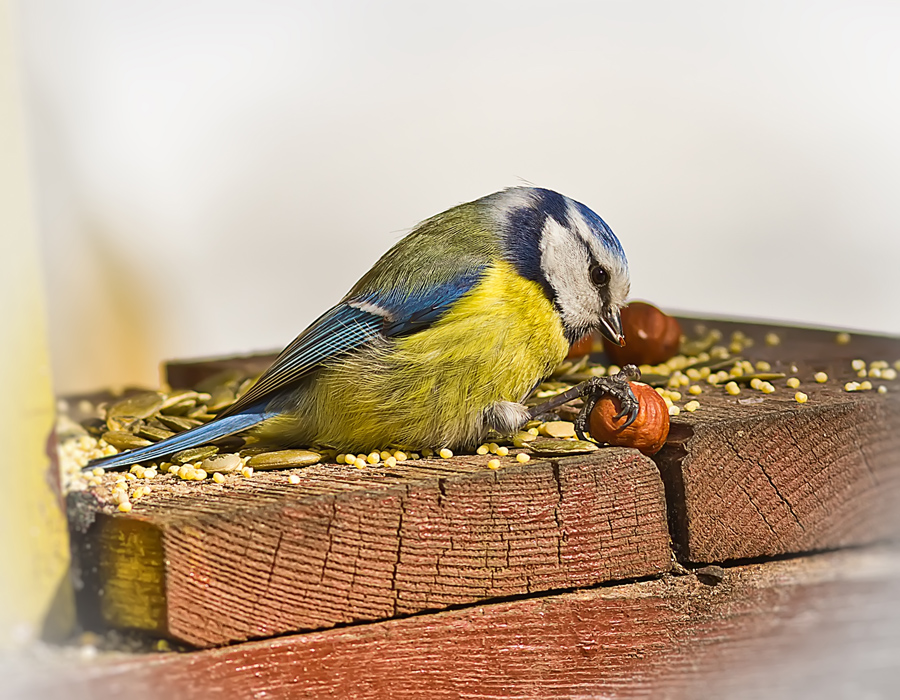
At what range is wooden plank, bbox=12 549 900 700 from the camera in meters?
0.95

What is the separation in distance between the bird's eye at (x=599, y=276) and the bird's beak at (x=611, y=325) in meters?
0.03

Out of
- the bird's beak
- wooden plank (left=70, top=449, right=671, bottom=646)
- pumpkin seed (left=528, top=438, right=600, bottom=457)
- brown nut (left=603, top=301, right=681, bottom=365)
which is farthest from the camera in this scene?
brown nut (left=603, top=301, right=681, bottom=365)

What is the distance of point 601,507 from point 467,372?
193 mm

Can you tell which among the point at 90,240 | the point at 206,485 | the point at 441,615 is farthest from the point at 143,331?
the point at 441,615

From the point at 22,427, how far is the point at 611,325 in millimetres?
615

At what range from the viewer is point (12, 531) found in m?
1.00

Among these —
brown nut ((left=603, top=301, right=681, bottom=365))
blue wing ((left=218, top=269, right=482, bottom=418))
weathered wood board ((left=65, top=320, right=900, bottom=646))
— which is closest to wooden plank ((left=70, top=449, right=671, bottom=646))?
weathered wood board ((left=65, top=320, right=900, bottom=646))

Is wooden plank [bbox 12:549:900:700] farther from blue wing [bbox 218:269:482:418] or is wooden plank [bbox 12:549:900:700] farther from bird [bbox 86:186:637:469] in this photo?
blue wing [bbox 218:269:482:418]

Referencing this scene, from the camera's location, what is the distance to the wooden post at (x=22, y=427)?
996 millimetres

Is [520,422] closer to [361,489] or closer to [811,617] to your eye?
[361,489]

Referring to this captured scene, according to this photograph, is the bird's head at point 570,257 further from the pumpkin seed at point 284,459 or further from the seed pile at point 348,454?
the pumpkin seed at point 284,459

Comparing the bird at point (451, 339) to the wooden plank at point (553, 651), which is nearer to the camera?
the wooden plank at point (553, 651)

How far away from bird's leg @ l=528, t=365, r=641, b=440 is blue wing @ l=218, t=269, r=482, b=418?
16 cm

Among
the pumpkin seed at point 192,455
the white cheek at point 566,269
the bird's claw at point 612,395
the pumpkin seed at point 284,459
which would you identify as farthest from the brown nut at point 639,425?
the pumpkin seed at point 192,455
